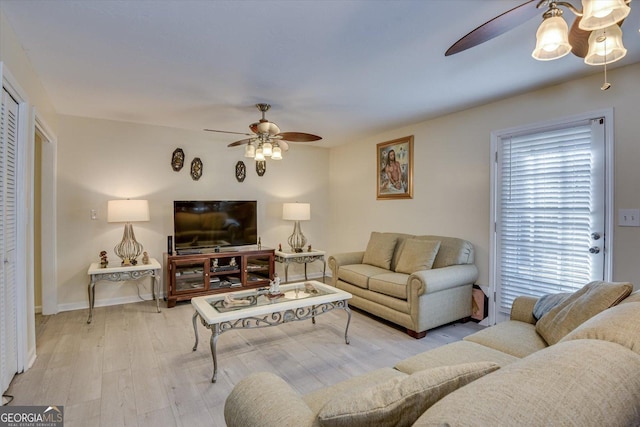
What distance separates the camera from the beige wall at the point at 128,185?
396 cm

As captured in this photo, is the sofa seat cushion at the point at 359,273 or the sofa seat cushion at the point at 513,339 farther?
the sofa seat cushion at the point at 359,273

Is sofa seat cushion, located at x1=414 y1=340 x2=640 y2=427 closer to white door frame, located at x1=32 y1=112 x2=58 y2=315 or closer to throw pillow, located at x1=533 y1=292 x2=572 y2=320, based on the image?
throw pillow, located at x1=533 y1=292 x2=572 y2=320

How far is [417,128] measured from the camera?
4297 millimetres

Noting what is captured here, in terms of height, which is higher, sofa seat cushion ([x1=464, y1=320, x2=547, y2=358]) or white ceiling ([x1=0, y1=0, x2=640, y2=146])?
white ceiling ([x1=0, y1=0, x2=640, y2=146])

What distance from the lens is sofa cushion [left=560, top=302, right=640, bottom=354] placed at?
1.01 metres

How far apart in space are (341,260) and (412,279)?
50.4 inches

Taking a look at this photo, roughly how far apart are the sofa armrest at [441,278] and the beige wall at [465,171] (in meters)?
0.23

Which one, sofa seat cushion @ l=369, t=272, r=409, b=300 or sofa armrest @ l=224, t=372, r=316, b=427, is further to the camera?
sofa seat cushion @ l=369, t=272, r=409, b=300

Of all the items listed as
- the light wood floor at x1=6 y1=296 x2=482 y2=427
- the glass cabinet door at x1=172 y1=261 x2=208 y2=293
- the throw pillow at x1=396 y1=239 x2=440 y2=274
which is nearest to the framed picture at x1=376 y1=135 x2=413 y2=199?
the throw pillow at x1=396 y1=239 x2=440 y2=274

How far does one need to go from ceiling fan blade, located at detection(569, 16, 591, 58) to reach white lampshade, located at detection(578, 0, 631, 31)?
26 cm

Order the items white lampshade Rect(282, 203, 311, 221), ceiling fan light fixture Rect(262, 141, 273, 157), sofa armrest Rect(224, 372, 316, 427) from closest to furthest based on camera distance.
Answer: sofa armrest Rect(224, 372, 316, 427)
ceiling fan light fixture Rect(262, 141, 273, 157)
white lampshade Rect(282, 203, 311, 221)

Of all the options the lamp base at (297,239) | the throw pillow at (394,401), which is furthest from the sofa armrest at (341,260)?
the throw pillow at (394,401)

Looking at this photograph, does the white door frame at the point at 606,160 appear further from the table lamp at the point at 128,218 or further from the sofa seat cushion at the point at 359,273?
the table lamp at the point at 128,218

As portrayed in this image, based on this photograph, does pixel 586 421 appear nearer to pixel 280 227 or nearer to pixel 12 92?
pixel 12 92
